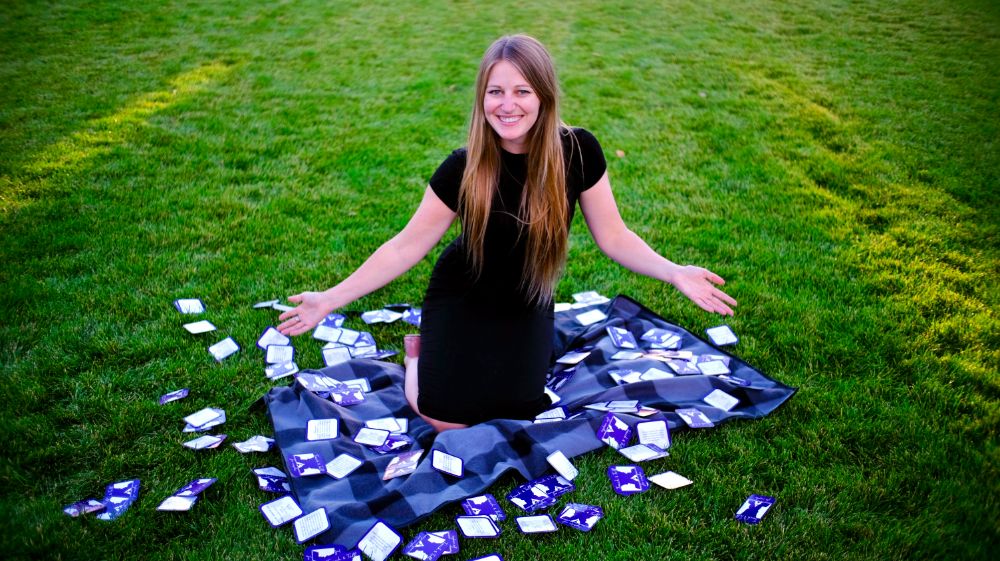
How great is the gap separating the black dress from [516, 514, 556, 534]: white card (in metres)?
0.69

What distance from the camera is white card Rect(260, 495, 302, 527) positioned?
114 inches

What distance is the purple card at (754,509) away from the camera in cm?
293

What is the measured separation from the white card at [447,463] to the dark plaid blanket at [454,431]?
0.03 meters

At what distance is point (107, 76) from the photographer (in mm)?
8781

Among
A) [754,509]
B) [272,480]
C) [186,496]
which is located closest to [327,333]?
[272,480]

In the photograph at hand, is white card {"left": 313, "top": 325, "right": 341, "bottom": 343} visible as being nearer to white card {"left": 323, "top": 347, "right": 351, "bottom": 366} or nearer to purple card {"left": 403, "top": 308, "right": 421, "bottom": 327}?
white card {"left": 323, "top": 347, "right": 351, "bottom": 366}

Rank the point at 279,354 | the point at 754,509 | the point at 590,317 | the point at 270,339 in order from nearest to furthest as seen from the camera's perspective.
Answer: the point at 754,509, the point at 279,354, the point at 270,339, the point at 590,317

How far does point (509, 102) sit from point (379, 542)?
1994 millimetres

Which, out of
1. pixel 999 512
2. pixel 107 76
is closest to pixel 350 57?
pixel 107 76

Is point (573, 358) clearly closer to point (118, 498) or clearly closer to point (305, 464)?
point (305, 464)

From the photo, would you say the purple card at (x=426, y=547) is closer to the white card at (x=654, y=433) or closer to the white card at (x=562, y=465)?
the white card at (x=562, y=465)

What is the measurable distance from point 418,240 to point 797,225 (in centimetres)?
372

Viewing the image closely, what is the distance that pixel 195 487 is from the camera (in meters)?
3.04

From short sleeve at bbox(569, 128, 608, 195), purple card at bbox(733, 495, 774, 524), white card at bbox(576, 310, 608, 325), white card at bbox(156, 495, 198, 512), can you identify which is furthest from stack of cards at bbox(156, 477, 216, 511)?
white card at bbox(576, 310, 608, 325)
